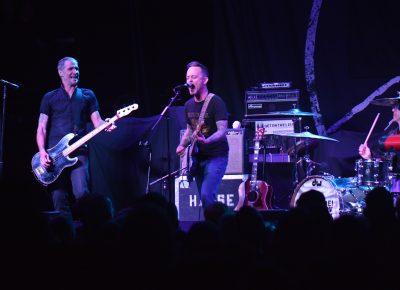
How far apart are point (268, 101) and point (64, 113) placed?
378 centimetres

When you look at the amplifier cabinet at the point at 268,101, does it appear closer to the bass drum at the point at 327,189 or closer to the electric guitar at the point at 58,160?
the bass drum at the point at 327,189

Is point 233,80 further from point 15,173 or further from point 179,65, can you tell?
point 15,173

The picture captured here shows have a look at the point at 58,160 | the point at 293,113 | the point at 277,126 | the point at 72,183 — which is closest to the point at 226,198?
the point at 277,126

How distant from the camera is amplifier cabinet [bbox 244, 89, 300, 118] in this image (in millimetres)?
9891

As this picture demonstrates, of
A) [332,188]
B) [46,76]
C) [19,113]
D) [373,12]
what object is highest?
[373,12]

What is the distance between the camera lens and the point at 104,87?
11.1 metres

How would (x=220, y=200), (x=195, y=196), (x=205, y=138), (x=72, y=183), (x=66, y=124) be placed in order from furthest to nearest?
(x=195, y=196) → (x=220, y=200) → (x=66, y=124) → (x=72, y=183) → (x=205, y=138)

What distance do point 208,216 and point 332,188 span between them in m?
4.61

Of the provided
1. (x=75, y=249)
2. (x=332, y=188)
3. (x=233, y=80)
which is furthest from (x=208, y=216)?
(x=233, y=80)

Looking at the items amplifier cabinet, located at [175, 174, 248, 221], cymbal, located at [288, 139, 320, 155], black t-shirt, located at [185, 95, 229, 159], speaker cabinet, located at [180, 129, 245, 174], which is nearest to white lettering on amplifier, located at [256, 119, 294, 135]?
cymbal, located at [288, 139, 320, 155]

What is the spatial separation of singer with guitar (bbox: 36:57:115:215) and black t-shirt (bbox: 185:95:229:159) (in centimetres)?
106

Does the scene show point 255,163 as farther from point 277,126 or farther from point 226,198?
point 277,126

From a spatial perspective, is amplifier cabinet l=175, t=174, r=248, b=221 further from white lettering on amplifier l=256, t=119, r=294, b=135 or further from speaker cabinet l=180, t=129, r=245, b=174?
white lettering on amplifier l=256, t=119, r=294, b=135

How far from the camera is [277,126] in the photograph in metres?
9.86
